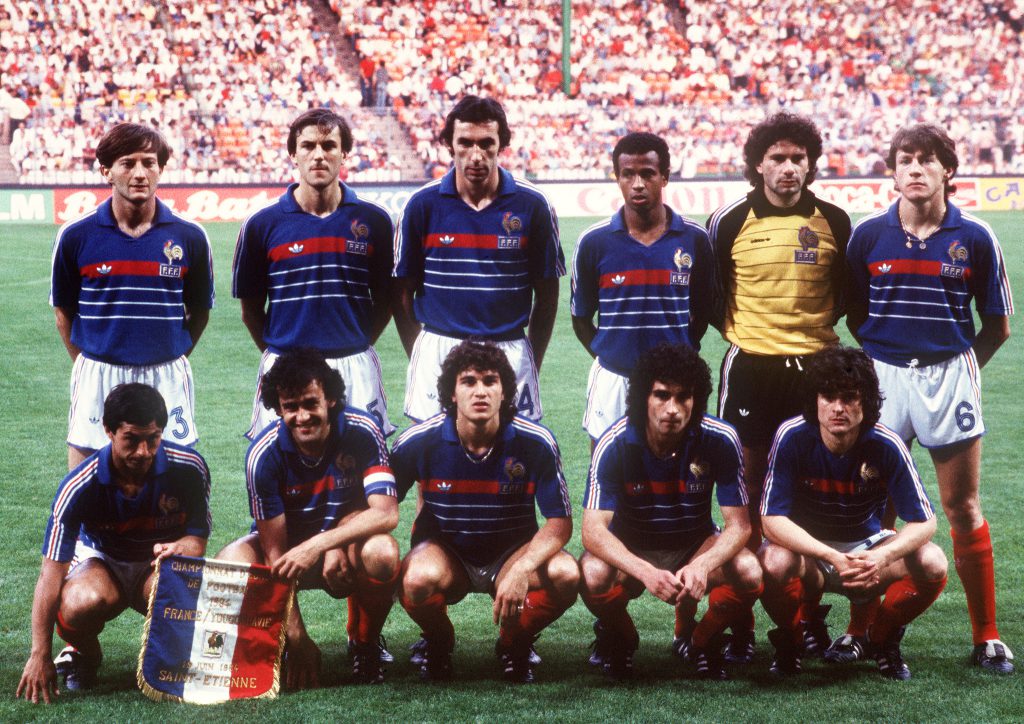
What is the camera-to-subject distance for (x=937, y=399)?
439cm

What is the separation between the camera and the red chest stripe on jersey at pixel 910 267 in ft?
14.3

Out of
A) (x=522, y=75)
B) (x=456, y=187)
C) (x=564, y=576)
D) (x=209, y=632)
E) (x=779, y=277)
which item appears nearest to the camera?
(x=209, y=632)

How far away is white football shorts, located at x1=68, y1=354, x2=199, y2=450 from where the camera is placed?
467 centimetres

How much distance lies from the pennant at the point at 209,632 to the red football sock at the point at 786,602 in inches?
62.3

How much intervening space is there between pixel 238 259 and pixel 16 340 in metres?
6.97

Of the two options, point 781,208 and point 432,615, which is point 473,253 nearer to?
point 781,208

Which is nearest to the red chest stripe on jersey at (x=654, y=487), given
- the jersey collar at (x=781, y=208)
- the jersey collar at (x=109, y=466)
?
the jersey collar at (x=781, y=208)

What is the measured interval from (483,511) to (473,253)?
107 cm

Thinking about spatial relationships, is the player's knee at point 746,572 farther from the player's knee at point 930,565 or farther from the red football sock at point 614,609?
the player's knee at point 930,565

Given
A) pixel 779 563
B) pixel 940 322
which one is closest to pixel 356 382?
pixel 779 563

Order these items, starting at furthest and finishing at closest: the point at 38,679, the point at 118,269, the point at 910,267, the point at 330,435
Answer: the point at 118,269, the point at 910,267, the point at 330,435, the point at 38,679

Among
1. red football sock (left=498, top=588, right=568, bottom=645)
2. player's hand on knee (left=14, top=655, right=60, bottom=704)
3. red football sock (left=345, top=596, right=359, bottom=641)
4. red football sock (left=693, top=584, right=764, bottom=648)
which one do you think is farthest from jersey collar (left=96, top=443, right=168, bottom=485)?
red football sock (left=693, top=584, right=764, bottom=648)

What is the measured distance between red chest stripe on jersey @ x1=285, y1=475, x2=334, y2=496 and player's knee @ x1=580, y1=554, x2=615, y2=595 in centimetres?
90

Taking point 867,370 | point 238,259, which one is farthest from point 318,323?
point 867,370
